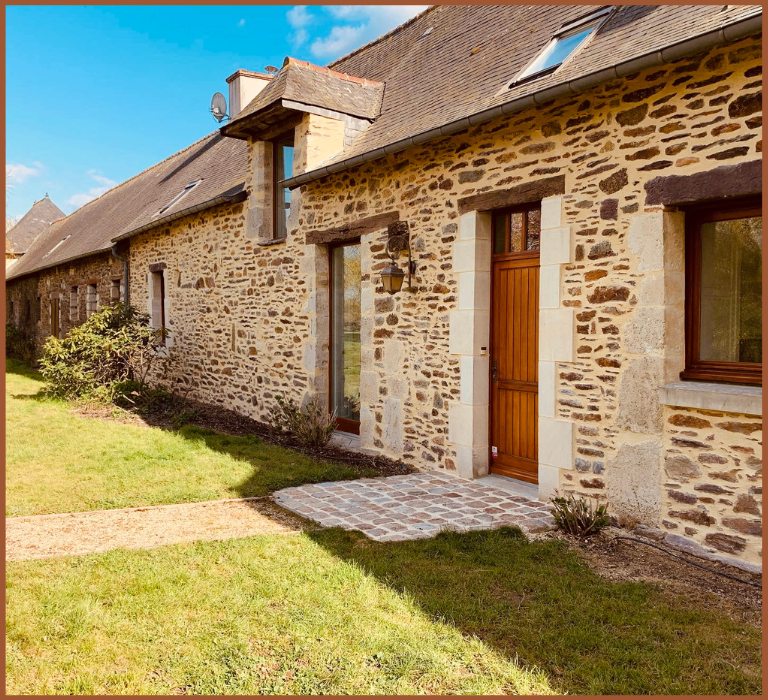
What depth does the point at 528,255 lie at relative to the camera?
5.57 meters

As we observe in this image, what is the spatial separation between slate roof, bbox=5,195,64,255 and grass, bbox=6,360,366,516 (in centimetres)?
2468

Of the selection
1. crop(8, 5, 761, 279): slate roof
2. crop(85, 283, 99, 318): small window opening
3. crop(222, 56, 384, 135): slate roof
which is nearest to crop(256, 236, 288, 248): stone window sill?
crop(8, 5, 761, 279): slate roof

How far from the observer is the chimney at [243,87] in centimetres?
1222

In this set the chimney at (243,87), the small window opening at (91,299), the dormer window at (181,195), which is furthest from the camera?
the small window opening at (91,299)

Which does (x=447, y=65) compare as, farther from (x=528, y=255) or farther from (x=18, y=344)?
(x=18, y=344)

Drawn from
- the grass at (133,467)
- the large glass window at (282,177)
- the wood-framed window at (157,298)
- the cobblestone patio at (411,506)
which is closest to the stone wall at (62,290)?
the wood-framed window at (157,298)

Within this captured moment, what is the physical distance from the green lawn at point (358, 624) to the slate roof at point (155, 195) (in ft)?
22.0

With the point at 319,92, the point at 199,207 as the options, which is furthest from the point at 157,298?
the point at 319,92

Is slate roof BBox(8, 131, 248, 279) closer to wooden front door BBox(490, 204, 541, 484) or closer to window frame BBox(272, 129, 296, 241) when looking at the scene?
window frame BBox(272, 129, 296, 241)

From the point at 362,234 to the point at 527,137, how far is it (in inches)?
95.5

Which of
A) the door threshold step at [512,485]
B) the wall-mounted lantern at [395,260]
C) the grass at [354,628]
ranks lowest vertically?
the grass at [354,628]

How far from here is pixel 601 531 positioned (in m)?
4.42

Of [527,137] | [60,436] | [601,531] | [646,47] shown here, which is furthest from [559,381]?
[60,436]

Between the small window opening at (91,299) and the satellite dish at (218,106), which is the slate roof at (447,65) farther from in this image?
the small window opening at (91,299)
